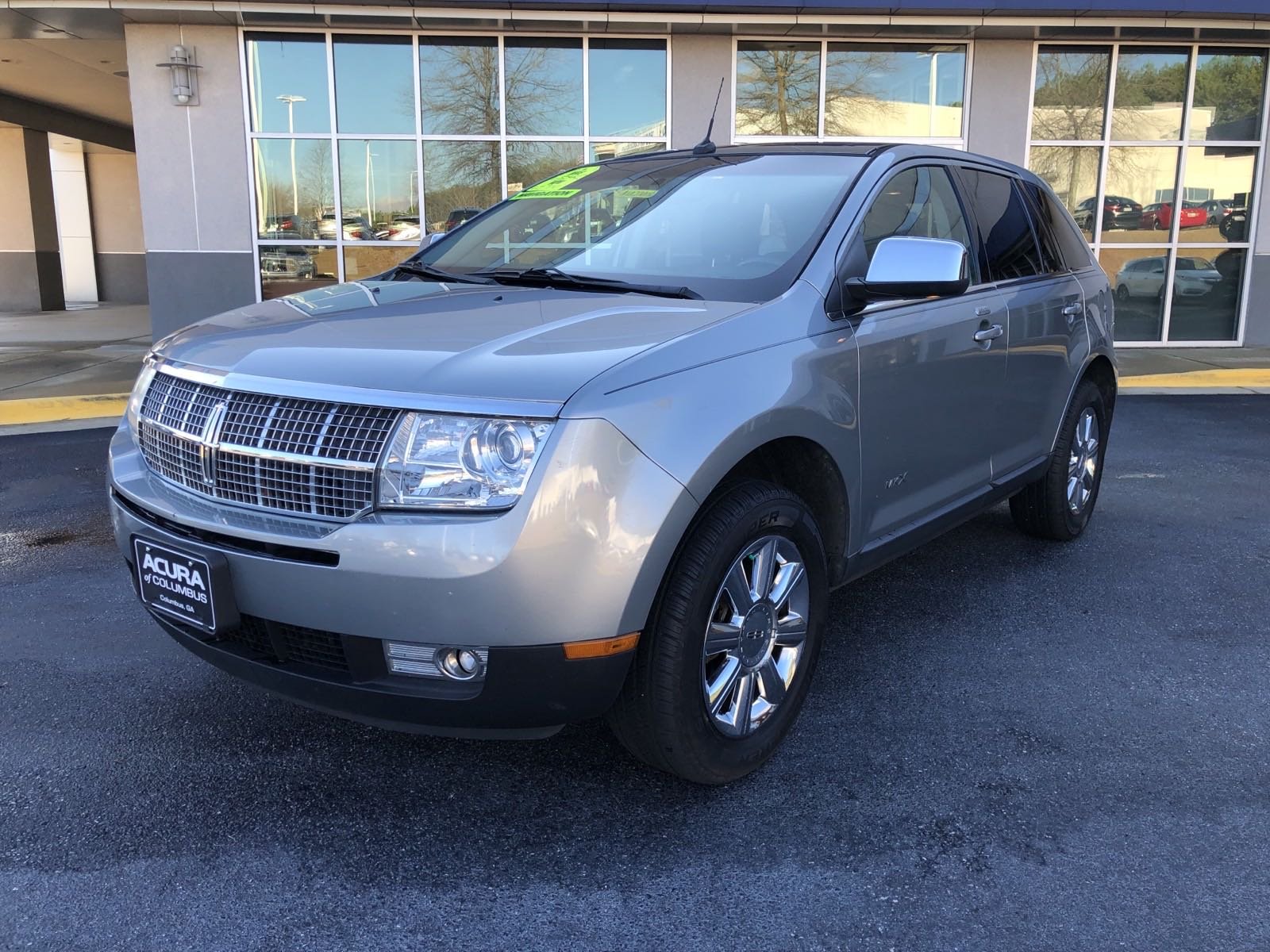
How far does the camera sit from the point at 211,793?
2.76m

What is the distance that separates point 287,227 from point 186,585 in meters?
9.99

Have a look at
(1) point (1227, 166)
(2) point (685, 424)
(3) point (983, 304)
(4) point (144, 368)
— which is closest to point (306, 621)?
(2) point (685, 424)

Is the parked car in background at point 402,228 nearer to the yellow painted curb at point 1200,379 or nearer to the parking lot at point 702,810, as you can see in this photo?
Answer: the yellow painted curb at point 1200,379

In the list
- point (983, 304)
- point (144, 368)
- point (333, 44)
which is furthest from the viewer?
point (333, 44)

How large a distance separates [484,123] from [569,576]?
411 inches

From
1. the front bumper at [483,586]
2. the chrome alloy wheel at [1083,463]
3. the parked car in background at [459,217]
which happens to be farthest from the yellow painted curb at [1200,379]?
the front bumper at [483,586]

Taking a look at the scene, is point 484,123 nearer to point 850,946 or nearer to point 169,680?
point 169,680

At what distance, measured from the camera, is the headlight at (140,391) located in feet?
9.71

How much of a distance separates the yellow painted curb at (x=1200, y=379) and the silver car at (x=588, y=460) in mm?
7403

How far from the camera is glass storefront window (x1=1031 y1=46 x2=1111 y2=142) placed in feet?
39.4

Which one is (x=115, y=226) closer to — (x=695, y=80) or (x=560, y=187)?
(x=695, y=80)

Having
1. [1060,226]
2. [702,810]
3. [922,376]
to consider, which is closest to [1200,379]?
[1060,226]

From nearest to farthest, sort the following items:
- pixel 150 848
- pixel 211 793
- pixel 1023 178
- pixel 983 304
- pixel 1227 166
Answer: pixel 150 848, pixel 211 793, pixel 983 304, pixel 1023 178, pixel 1227 166

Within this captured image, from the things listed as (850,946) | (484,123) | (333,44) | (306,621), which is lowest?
(850,946)
